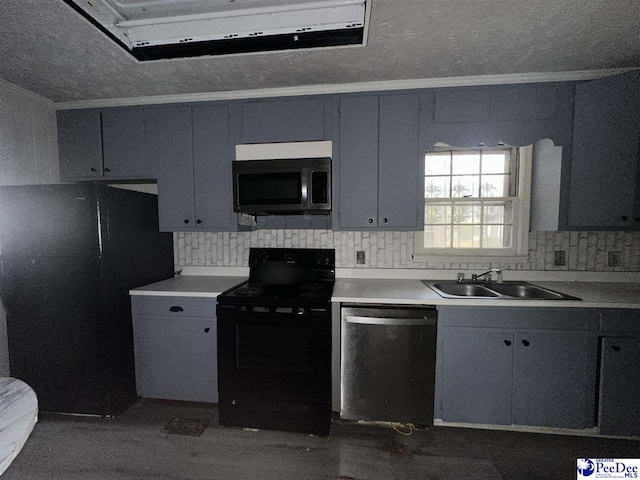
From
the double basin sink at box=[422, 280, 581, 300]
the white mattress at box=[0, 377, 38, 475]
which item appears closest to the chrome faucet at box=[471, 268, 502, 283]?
the double basin sink at box=[422, 280, 581, 300]

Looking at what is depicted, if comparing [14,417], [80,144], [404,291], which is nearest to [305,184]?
[404,291]

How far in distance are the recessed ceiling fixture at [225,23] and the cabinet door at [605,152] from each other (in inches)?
→ 69.9

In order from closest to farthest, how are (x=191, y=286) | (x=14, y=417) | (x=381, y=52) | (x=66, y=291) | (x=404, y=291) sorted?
(x=14, y=417) < (x=381, y=52) < (x=66, y=291) < (x=404, y=291) < (x=191, y=286)

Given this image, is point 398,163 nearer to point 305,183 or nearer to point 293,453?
point 305,183

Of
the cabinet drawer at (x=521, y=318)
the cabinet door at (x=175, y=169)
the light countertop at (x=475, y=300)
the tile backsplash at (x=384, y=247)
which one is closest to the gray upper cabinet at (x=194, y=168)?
the cabinet door at (x=175, y=169)

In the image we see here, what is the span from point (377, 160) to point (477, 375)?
5.57 ft

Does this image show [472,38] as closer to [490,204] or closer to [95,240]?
[490,204]

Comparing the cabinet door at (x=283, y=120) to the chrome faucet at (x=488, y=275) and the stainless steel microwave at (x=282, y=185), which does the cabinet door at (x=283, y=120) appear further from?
the chrome faucet at (x=488, y=275)

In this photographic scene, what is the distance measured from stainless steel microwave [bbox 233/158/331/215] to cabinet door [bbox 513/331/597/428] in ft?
5.55

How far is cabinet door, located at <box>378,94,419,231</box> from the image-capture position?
2.21 metres

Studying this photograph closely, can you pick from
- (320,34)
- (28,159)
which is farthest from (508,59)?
(28,159)

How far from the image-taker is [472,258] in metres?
2.48

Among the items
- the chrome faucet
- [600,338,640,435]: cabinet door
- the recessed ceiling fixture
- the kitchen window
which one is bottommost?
[600,338,640,435]: cabinet door

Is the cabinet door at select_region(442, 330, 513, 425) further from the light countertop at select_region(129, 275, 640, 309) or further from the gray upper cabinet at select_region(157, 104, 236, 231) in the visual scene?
the gray upper cabinet at select_region(157, 104, 236, 231)
